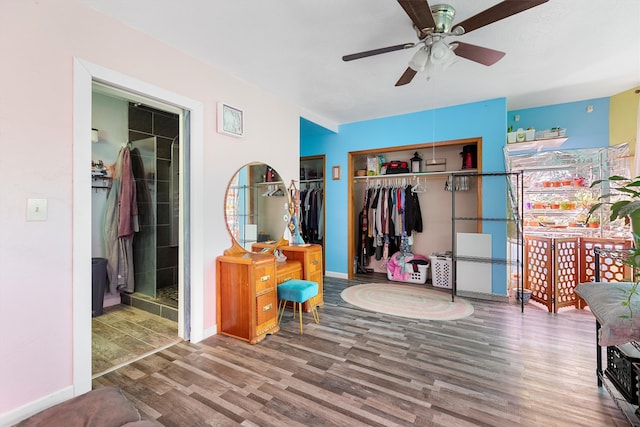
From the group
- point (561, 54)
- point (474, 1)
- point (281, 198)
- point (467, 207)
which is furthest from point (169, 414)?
point (467, 207)

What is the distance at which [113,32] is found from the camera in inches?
76.4

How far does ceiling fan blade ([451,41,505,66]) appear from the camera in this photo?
6.35 feet

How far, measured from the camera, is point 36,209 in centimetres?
161

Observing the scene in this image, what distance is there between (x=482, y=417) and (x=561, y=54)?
2.96 meters

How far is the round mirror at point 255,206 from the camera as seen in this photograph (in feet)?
9.30

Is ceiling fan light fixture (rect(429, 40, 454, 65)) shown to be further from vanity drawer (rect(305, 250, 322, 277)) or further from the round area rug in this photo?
the round area rug

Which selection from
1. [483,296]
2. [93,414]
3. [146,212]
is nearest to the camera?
[93,414]

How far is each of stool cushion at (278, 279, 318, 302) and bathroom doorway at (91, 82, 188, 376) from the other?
117 centimetres

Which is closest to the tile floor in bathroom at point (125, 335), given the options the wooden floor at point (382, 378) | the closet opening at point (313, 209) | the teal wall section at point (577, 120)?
the wooden floor at point (382, 378)

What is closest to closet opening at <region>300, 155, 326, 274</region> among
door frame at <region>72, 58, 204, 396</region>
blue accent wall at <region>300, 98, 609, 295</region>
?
blue accent wall at <region>300, 98, 609, 295</region>

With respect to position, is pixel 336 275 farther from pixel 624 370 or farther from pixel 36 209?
pixel 36 209

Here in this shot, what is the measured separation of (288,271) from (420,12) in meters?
2.44

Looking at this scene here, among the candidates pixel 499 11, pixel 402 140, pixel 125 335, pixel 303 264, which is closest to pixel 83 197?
pixel 125 335

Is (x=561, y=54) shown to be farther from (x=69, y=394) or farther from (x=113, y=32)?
(x=69, y=394)
